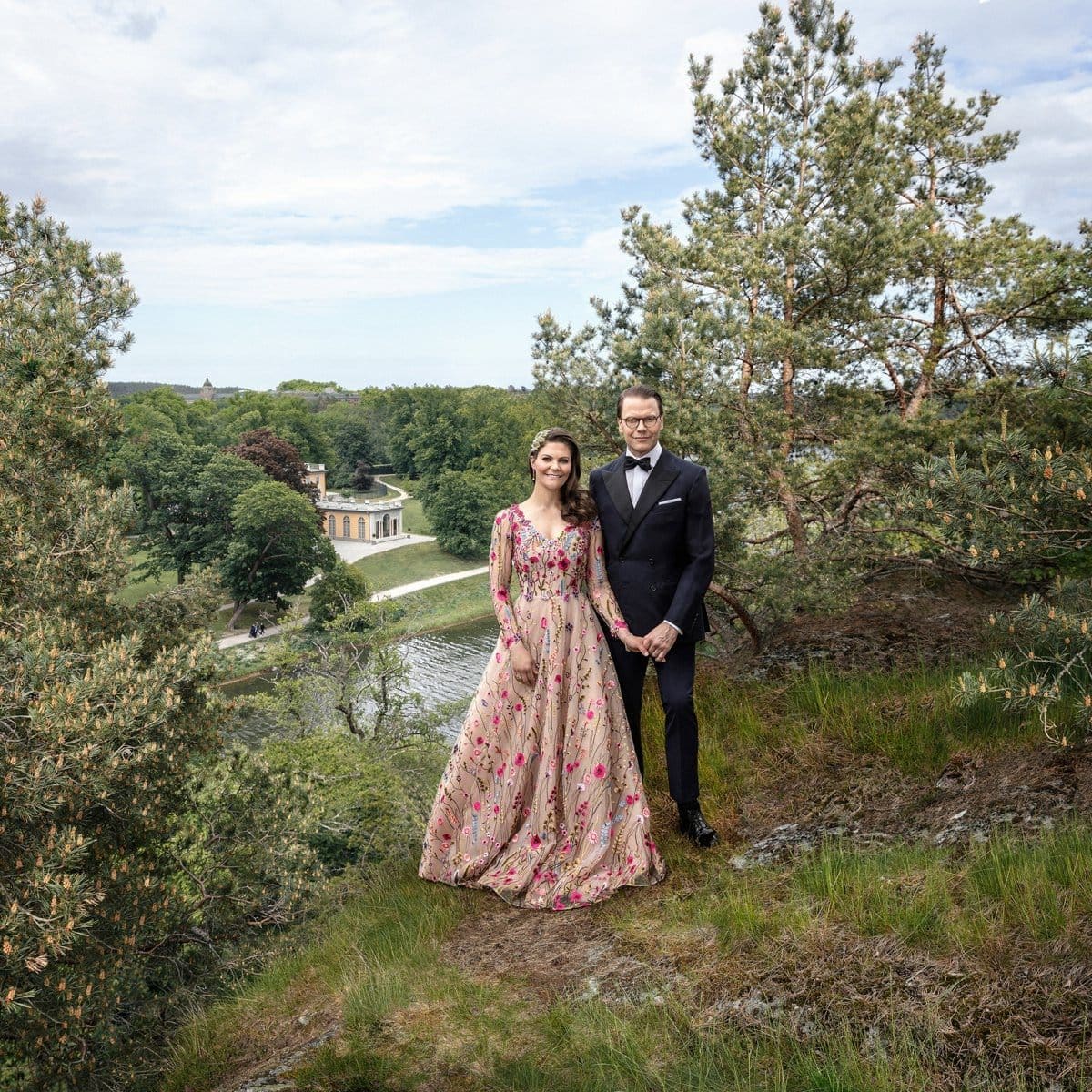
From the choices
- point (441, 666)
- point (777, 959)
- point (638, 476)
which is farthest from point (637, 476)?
point (441, 666)

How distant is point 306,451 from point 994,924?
2260 inches

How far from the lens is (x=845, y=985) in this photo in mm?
2342

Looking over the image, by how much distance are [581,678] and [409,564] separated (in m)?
41.2

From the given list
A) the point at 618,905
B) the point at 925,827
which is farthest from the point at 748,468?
the point at 618,905

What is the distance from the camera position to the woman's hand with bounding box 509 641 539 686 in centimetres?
350

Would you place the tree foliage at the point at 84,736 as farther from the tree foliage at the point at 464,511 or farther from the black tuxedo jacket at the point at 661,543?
the tree foliage at the point at 464,511

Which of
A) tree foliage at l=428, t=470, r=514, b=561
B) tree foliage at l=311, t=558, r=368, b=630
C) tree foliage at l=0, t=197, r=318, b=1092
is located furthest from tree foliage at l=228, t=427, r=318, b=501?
tree foliage at l=0, t=197, r=318, b=1092

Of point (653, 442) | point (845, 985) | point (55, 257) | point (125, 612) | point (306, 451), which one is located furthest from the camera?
point (306, 451)

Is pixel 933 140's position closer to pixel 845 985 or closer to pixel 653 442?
pixel 653 442

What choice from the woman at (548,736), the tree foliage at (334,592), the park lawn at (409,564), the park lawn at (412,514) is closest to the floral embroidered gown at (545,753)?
the woman at (548,736)

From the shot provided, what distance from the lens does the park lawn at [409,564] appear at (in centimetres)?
4184

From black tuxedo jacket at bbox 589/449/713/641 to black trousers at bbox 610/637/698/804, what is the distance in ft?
0.37

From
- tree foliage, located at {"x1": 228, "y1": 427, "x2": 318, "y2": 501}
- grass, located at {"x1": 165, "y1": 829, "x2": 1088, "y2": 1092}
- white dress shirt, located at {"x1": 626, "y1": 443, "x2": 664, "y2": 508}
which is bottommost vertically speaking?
grass, located at {"x1": 165, "y1": 829, "x2": 1088, "y2": 1092}

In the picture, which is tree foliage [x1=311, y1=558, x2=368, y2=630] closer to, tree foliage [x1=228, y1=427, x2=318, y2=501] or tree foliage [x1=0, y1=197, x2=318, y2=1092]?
tree foliage [x1=228, y1=427, x2=318, y2=501]
